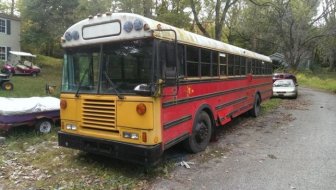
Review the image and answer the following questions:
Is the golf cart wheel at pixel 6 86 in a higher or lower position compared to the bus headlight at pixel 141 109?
higher

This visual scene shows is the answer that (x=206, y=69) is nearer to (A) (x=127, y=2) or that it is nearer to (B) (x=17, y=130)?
(B) (x=17, y=130)

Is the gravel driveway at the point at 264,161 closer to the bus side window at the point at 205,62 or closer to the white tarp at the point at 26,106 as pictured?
the bus side window at the point at 205,62

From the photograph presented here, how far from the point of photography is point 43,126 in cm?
847

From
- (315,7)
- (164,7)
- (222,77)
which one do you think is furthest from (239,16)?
(222,77)

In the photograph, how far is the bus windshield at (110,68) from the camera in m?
5.41

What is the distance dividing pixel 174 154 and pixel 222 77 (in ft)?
8.60

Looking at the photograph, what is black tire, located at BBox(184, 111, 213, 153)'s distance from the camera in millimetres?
6848

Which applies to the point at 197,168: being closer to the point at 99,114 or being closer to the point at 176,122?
A: the point at 176,122

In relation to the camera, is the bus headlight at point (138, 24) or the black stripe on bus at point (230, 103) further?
the black stripe on bus at point (230, 103)

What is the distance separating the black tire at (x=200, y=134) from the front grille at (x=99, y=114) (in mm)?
1906

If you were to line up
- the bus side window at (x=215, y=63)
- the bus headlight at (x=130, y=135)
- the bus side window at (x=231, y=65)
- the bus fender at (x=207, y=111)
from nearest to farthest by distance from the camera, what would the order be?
1. the bus headlight at (x=130, y=135)
2. the bus fender at (x=207, y=111)
3. the bus side window at (x=215, y=63)
4. the bus side window at (x=231, y=65)

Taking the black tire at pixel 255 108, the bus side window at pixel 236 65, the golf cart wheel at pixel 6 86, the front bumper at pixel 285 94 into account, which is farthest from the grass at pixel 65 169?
the front bumper at pixel 285 94

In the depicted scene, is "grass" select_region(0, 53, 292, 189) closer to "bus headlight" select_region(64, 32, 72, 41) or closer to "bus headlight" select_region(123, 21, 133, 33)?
"bus headlight" select_region(64, 32, 72, 41)

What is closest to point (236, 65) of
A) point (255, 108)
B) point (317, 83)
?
point (255, 108)
